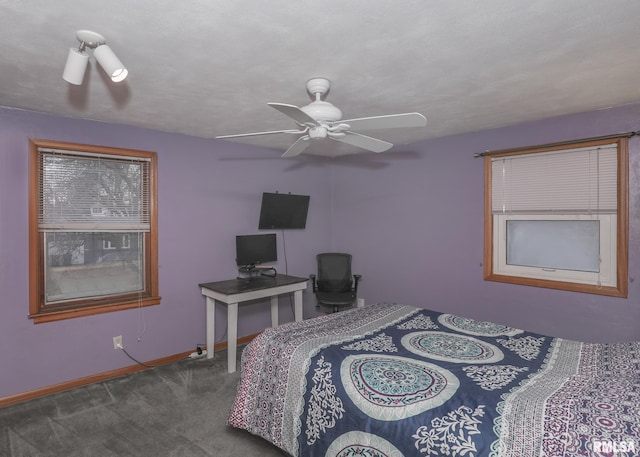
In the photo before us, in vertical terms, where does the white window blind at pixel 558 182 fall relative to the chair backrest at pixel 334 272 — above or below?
above

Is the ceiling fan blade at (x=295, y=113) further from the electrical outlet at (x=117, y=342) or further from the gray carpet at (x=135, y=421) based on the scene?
the electrical outlet at (x=117, y=342)

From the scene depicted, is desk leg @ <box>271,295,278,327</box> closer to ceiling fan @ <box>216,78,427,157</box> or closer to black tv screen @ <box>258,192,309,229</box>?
black tv screen @ <box>258,192,309,229</box>

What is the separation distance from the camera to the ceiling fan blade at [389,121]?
78.3 inches

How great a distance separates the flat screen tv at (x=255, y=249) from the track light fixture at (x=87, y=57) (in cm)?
235

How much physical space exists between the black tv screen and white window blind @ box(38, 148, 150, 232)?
131 centimetres

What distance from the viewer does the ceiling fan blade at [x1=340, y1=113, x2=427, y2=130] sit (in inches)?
78.3

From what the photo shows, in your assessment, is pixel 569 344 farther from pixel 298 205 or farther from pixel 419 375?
pixel 298 205

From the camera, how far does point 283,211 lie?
4.48 m

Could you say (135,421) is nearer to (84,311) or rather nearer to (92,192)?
(84,311)

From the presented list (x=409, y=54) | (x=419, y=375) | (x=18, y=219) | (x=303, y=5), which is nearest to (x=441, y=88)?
(x=409, y=54)

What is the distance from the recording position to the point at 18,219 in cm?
283

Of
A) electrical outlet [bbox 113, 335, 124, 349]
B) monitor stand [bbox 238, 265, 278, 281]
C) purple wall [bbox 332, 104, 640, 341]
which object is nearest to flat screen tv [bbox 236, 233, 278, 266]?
monitor stand [bbox 238, 265, 278, 281]

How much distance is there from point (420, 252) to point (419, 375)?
98.6 inches

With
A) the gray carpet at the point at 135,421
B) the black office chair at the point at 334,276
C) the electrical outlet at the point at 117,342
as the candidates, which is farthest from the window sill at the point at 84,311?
the black office chair at the point at 334,276
